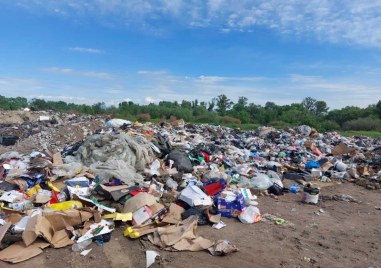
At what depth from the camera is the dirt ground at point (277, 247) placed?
9.73 ft

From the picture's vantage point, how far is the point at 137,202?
383 cm

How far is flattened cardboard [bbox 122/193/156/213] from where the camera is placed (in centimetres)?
379

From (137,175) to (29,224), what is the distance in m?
1.96

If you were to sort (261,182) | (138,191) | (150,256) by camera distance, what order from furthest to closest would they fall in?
(261,182), (138,191), (150,256)

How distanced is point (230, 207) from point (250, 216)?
28 cm

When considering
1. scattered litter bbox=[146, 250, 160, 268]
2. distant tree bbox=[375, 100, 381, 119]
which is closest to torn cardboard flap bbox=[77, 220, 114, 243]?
scattered litter bbox=[146, 250, 160, 268]

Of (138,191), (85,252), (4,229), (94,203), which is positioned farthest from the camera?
(138,191)

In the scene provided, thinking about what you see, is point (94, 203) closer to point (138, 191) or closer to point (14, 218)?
point (138, 191)

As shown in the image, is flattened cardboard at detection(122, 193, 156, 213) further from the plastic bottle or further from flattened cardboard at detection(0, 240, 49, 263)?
flattened cardboard at detection(0, 240, 49, 263)

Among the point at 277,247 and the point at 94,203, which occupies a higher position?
the point at 94,203

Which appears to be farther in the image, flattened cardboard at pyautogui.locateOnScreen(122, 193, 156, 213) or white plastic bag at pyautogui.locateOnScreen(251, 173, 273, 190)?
white plastic bag at pyautogui.locateOnScreen(251, 173, 273, 190)

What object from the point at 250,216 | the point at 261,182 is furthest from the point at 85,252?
the point at 261,182

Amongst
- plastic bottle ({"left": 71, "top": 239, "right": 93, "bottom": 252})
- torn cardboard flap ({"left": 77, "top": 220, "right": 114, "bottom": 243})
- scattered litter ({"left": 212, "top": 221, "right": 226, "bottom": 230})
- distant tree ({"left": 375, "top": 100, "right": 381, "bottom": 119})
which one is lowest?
plastic bottle ({"left": 71, "top": 239, "right": 93, "bottom": 252})

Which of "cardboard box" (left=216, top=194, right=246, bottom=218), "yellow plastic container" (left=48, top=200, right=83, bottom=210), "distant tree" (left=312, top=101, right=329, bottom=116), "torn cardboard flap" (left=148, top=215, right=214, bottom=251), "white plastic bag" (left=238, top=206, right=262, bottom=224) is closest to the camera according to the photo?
"torn cardboard flap" (left=148, top=215, right=214, bottom=251)
